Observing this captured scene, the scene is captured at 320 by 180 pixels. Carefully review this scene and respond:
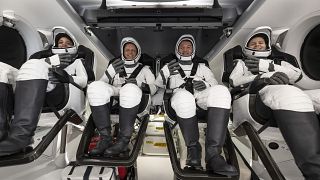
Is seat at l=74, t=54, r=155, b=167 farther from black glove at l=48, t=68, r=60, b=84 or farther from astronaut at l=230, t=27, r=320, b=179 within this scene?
astronaut at l=230, t=27, r=320, b=179

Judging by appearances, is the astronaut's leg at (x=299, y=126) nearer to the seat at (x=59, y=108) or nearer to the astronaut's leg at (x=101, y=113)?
the astronaut's leg at (x=101, y=113)

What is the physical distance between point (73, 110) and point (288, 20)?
2.06 metres

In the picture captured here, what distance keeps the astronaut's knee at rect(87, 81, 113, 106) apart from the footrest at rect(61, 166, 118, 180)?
1.56 ft

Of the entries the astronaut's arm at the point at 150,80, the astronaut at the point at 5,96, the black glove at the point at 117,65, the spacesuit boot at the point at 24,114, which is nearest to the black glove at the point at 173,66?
the astronaut's arm at the point at 150,80

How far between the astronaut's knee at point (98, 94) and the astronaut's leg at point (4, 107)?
51 centimetres

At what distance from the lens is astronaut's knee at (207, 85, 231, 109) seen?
1.68 metres

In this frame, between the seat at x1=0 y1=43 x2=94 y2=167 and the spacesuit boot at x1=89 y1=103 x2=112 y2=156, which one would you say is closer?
the seat at x1=0 y1=43 x2=94 y2=167

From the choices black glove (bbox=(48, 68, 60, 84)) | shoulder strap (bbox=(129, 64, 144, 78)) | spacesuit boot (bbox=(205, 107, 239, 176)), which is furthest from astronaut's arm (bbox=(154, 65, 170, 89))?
black glove (bbox=(48, 68, 60, 84))

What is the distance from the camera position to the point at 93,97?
6.11 ft

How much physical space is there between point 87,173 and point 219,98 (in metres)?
1.03

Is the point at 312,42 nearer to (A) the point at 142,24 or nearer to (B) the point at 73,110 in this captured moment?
(A) the point at 142,24

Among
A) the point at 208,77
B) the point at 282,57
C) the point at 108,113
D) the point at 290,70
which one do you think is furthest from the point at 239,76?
the point at 108,113

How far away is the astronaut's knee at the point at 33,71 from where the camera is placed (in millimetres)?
1741

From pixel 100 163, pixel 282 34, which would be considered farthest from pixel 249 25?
pixel 100 163
